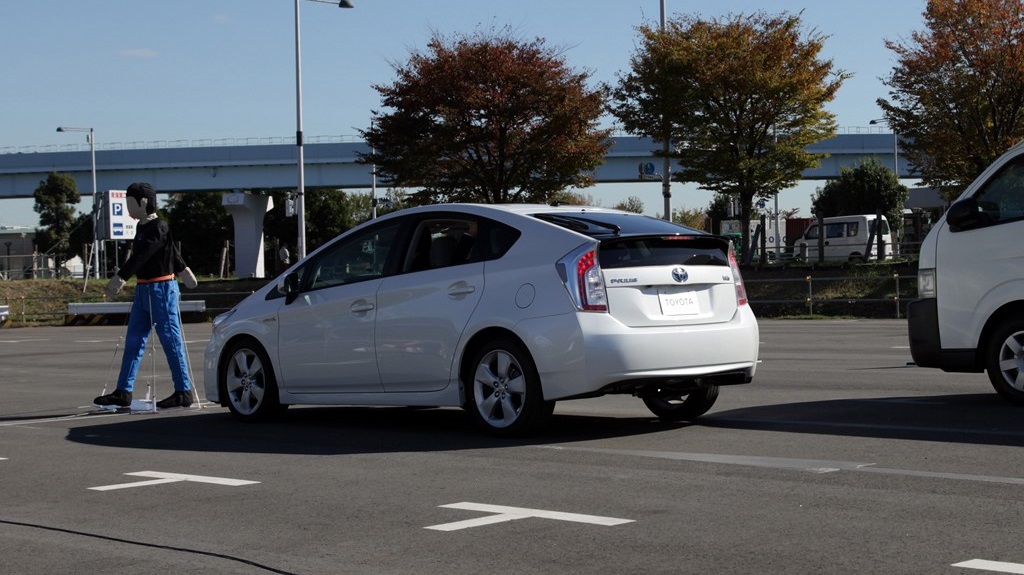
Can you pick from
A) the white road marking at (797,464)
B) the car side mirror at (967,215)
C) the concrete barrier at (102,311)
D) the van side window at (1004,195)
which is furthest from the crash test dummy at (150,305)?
the concrete barrier at (102,311)

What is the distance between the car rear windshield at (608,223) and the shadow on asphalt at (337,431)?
146cm

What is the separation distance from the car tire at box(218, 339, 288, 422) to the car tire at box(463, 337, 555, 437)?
218cm

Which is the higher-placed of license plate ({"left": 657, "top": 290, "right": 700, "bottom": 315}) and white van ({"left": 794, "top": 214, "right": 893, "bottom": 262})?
white van ({"left": 794, "top": 214, "right": 893, "bottom": 262})

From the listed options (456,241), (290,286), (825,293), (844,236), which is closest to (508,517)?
(456,241)

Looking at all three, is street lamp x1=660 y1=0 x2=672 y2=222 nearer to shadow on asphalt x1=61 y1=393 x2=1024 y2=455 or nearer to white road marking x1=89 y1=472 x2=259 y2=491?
shadow on asphalt x1=61 y1=393 x2=1024 y2=455

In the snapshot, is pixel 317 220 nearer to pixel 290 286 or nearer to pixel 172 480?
pixel 290 286

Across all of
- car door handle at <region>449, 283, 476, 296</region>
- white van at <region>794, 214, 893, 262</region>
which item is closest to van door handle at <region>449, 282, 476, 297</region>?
car door handle at <region>449, 283, 476, 296</region>

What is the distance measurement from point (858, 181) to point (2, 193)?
53.7 meters

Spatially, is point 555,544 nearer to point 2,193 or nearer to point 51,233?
point 2,193

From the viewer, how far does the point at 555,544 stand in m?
5.90

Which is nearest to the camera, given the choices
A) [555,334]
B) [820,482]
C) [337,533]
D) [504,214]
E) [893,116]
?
[337,533]

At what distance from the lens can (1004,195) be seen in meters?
10.5

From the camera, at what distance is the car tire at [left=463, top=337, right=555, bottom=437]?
30.3ft

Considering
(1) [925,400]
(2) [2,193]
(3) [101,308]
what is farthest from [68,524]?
(2) [2,193]
